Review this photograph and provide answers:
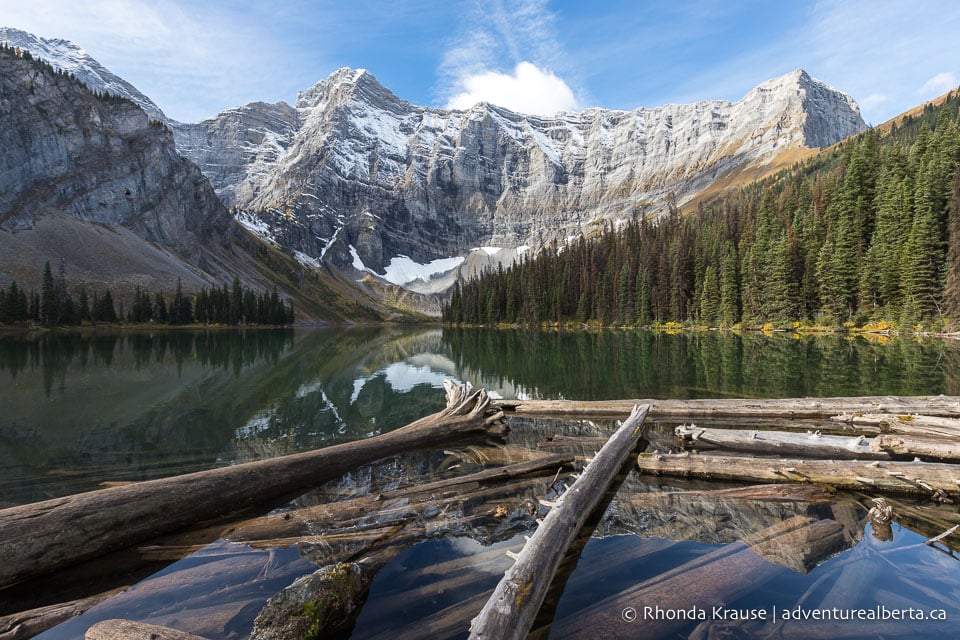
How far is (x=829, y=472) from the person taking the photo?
920 centimetres

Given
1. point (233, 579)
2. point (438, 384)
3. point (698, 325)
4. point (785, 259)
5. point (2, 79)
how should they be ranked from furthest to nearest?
point (2, 79) < point (698, 325) < point (785, 259) < point (438, 384) < point (233, 579)

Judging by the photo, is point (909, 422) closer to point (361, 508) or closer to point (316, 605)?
point (361, 508)

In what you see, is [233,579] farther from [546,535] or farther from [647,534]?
[647,534]

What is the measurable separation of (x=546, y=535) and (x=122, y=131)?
24720 cm

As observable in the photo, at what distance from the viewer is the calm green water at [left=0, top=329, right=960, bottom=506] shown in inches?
538

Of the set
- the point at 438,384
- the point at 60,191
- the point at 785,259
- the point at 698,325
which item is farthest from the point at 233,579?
the point at 60,191

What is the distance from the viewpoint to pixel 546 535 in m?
6.11

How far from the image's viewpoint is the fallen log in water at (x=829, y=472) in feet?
28.4

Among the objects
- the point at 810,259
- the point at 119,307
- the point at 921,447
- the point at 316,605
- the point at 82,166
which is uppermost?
the point at 82,166

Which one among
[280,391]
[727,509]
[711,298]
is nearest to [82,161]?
[280,391]

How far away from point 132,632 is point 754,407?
17716 millimetres

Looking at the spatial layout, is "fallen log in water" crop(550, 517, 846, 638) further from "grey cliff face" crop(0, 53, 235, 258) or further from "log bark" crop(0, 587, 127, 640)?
"grey cliff face" crop(0, 53, 235, 258)

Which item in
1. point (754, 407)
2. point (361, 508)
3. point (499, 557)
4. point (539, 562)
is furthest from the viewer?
point (754, 407)

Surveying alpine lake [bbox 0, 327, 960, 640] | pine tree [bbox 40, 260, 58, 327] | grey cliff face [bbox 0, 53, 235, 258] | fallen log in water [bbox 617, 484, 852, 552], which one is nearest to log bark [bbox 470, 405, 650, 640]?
alpine lake [bbox 0, 327, 960, 640]
